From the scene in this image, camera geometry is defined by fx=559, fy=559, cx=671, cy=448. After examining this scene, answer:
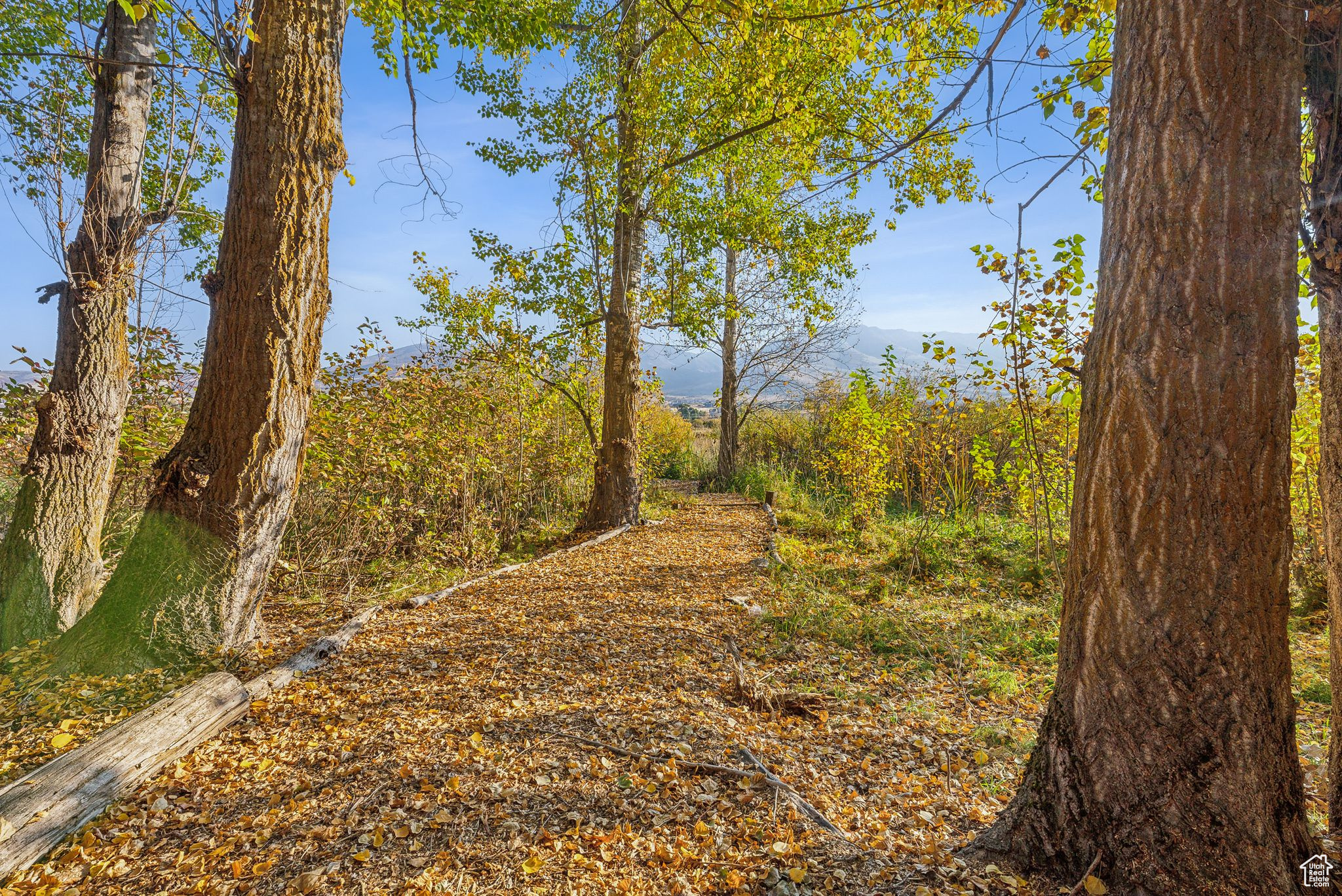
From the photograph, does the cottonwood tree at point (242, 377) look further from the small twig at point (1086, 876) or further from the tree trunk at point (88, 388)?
the small twig at point (1086, 876)

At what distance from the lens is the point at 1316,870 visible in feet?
4.60

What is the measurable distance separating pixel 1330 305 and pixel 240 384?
168 inches

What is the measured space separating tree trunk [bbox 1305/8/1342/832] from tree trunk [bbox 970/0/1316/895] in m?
0.43

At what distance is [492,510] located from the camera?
21.6 ft

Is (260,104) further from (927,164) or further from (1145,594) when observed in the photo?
(927,164)

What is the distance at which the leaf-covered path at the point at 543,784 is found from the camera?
Answer: 5.57ft

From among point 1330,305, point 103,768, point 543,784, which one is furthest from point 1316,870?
point 103,768

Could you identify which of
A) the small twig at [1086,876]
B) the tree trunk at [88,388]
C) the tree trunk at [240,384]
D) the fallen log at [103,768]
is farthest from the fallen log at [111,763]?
the small twig at [1086,876]

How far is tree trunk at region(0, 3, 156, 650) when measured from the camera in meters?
3.35

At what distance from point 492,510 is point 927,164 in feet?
19.9

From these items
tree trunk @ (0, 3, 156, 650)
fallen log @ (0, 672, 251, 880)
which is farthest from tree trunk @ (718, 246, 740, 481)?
fallen log @ (0, 672, 251, 880)

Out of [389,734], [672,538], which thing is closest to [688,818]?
[389,734]

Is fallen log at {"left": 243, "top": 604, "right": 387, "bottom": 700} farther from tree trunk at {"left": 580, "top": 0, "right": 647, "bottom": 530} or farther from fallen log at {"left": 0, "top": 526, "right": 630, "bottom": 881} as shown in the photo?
tree trunk at {"left": 580, "top": 0, "right": 647, "bottom": 530}

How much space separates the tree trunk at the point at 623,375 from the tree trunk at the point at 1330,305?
569cm
